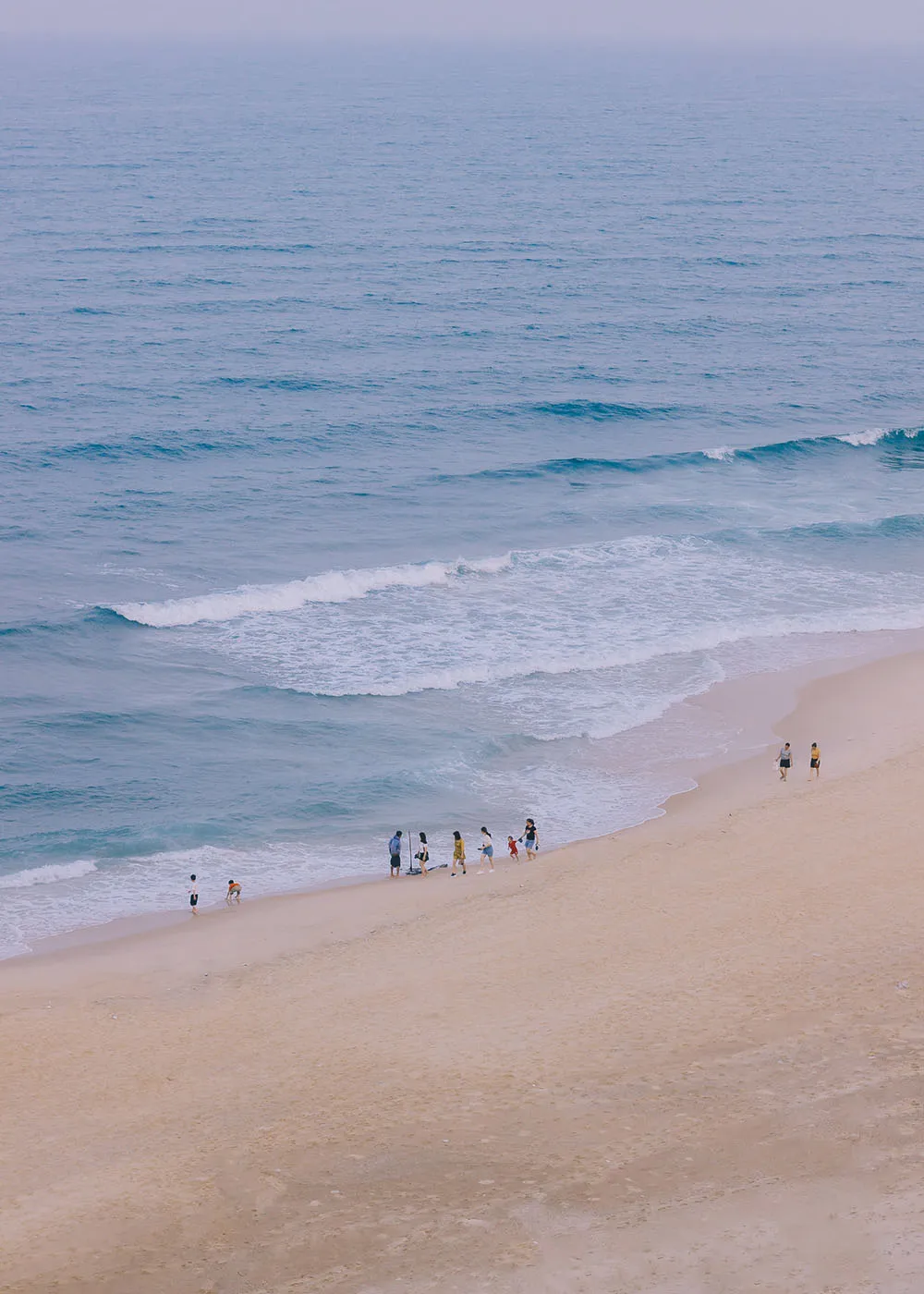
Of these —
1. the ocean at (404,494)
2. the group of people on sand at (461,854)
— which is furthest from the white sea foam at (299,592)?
the group of people on sand at (461,854)

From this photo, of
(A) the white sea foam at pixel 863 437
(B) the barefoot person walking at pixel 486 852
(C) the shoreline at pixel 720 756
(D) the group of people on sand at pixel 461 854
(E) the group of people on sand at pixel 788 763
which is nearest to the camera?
(C) the shoreline at pixel 720 756

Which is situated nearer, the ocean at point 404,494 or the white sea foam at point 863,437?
the ocean at point 404,494

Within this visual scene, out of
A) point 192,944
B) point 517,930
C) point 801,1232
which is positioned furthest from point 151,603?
point 801,1232

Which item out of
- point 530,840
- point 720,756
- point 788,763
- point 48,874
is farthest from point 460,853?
point 48,874

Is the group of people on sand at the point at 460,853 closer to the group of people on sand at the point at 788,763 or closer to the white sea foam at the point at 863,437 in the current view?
the group of people on sand at the point at 788,763

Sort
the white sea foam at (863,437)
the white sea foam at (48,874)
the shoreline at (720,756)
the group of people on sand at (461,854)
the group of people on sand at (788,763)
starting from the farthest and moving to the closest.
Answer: the white sea foam at (863,437) < the group of people on sand at (788,763) < the group of people on sand at (461,854) < the white sea foam at (48,874) < the shoreline at (720,756)

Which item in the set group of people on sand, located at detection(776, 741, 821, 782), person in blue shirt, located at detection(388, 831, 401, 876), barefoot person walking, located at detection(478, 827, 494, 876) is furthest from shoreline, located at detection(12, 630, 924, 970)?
group of people on sand, located at detection(776, 741, 821, 782)
